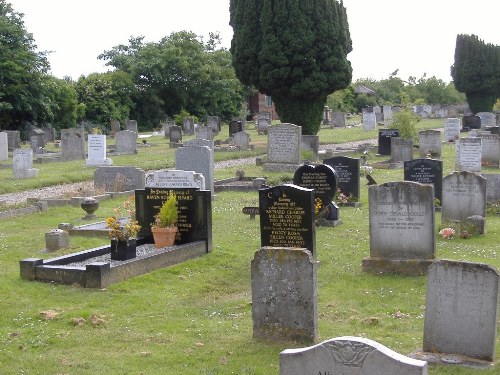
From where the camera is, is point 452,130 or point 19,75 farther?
point 19,75

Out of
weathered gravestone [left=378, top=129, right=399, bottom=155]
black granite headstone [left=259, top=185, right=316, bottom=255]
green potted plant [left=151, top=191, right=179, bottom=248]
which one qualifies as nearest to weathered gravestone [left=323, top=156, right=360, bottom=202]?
green potted plant [left=151, top=191, right=179, bottom=248]

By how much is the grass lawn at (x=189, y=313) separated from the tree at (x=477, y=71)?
166 feet

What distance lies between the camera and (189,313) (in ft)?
36.2

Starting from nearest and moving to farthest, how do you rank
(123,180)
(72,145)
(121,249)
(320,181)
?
(121,249) < (320,181) < (123,180) < (72,145)

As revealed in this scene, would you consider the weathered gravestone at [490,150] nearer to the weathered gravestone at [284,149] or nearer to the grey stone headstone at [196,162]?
the weathered gravestone at [284,149]

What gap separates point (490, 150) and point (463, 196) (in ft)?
47.3

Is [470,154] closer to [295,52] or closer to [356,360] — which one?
[295,52]

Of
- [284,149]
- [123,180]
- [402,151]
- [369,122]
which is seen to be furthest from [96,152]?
[369,122]

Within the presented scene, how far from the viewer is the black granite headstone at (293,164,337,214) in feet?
56.4

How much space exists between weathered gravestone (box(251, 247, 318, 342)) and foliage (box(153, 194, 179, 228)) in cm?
494

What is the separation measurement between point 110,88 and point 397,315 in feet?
171

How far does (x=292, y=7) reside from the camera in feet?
125

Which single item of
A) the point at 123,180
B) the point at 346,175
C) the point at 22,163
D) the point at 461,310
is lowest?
the point at 461,310

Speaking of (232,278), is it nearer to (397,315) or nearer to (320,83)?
(397,315)
